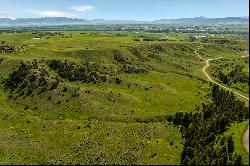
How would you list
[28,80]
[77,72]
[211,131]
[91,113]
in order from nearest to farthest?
[211,131] < [91,113] < [28,80] < [77,72]

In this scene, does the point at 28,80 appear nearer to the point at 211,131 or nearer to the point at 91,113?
the point at 91,113

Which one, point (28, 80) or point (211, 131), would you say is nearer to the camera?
point (211, 131)

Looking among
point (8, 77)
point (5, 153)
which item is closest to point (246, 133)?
point (5, 153)

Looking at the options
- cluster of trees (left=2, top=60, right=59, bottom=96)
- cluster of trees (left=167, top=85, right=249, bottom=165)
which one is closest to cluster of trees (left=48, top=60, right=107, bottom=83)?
cluster of trees (left=2, top=60, right=59, bottom=96)

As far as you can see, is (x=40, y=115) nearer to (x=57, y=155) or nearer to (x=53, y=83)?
(x=53, y=83)

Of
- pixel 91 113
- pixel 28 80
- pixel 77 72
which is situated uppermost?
pixel 77 72

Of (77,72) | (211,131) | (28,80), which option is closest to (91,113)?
(28,80)

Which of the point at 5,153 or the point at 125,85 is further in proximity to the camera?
the point at 125,85

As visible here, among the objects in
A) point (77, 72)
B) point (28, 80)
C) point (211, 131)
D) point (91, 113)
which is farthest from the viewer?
point (77, 72)
